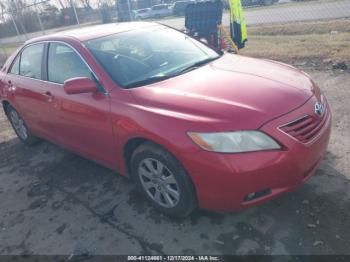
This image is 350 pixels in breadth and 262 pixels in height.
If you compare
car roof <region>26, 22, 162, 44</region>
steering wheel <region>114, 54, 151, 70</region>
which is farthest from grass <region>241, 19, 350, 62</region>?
steering wheel <region>114, 54, 151, 70</region>

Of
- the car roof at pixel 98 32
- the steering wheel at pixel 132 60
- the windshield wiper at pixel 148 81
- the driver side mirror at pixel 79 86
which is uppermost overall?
the car roof at pixel 98 32

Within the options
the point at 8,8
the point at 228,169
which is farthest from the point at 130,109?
the point at 8,8

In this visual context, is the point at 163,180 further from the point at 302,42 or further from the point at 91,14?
the point at 91,14

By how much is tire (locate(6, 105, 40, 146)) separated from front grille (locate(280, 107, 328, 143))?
13.3 feet

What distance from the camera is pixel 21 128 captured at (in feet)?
17.7

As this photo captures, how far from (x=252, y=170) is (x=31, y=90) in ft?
10.5

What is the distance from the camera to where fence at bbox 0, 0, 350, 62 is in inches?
570

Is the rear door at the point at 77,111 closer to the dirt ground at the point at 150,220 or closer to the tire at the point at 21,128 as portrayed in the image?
the dirt ground at the point at 150,220

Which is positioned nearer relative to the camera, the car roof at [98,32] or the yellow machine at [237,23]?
the car roof at [98,32]

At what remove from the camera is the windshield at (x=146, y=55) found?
131 inches

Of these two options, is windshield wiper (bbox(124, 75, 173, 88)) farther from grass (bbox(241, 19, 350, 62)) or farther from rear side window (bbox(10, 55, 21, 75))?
grass (bbox(241, 19, 350, 62))

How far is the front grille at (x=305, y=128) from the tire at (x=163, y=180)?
0.90m

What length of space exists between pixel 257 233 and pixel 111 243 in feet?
4.22

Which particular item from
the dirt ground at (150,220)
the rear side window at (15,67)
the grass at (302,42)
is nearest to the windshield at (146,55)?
the dirt ground at (150,220)
